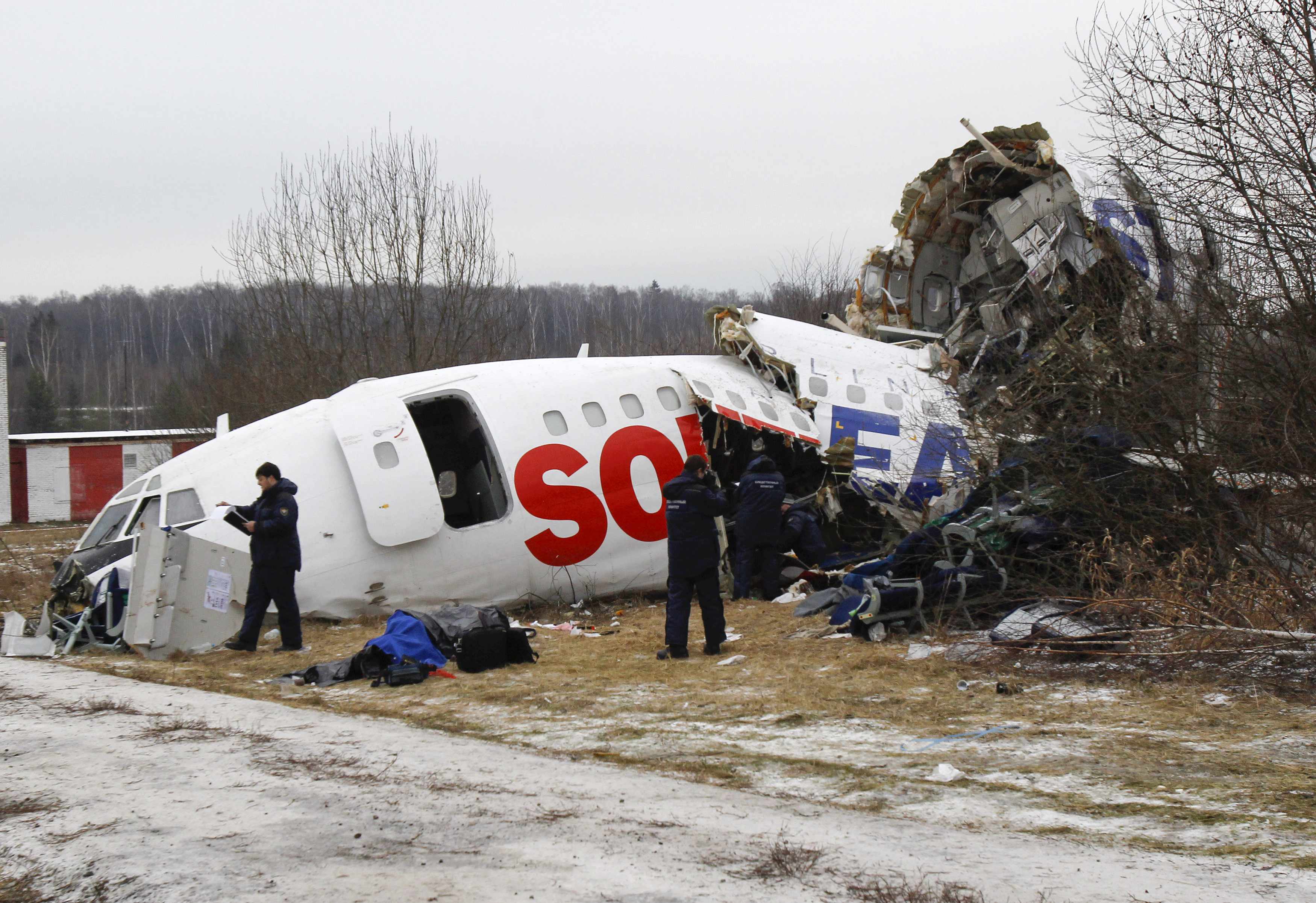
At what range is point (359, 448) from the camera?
1267cm

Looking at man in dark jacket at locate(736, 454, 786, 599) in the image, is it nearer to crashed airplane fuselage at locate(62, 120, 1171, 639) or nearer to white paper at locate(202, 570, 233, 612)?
crashed airplane fuselage at locate(62, 120, 1171, 639)

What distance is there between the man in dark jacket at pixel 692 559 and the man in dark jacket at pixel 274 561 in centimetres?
386

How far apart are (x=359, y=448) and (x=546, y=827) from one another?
813 cm

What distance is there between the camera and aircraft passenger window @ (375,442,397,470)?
41.4 ft

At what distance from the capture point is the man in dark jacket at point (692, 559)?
10.8 metres

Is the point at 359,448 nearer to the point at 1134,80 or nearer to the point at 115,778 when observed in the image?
the point at 115,778

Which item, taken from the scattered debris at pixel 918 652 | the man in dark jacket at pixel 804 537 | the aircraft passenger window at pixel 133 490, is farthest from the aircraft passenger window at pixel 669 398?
the aircraft passenger window at pixel 133 490

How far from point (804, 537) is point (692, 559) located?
4.27m

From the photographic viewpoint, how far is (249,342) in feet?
A: 105

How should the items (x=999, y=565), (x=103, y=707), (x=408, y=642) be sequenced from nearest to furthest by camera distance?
(x=103, y=707) < (x=408, y=642) < (x=999, y=565)

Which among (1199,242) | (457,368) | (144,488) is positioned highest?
(1199,242)

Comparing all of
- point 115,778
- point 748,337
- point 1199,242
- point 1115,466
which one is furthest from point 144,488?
point 1199,242

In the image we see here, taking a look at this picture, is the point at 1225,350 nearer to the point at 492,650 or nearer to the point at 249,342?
the point at 492,650

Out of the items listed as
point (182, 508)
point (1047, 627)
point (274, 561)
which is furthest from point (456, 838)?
point (182, 508)
